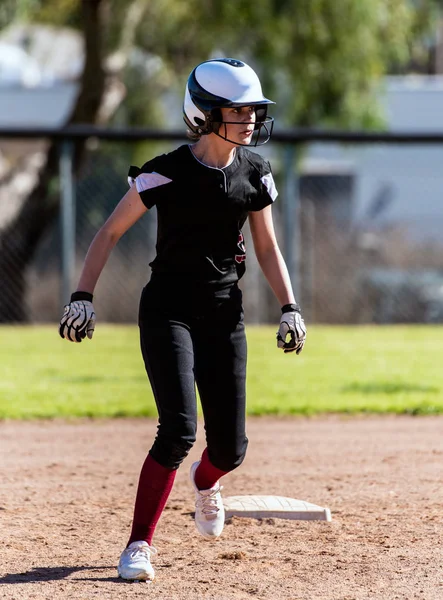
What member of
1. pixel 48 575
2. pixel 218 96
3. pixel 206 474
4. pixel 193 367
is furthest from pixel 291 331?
pixel 48 575

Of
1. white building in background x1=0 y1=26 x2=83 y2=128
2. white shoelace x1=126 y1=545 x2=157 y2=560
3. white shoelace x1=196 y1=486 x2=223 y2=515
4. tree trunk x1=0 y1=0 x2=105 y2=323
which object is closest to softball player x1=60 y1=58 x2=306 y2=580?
white shoelace x1=126 y1=545 x2=157 y2=560

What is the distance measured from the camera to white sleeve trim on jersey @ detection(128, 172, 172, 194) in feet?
13.6

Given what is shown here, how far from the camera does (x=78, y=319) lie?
13.4ft

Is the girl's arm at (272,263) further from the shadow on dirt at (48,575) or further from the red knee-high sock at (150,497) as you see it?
the shadow on dirt at (48,575)

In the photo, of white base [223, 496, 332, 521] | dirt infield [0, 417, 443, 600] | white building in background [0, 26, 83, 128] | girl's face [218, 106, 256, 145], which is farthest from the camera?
white building in background [0, 26, 83, 128]

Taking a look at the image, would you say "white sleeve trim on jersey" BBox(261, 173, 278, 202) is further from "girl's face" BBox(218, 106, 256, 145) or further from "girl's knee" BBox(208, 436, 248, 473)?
"girl's knee" BBox(208, 436, 248, 473)

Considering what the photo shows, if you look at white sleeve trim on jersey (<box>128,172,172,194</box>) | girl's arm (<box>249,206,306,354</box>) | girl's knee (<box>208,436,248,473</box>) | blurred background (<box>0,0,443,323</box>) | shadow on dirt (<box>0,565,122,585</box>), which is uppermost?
blurred background (<box>0,0,443,323</box>)

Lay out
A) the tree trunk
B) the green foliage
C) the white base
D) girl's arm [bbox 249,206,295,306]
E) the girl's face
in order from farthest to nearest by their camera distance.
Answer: the green foliage → the tree trunk → the white base → girl's arm [bbox 249,206,295,306] → the girl's face

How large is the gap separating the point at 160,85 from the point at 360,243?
15.5ft

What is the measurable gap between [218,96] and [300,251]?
32.8ft

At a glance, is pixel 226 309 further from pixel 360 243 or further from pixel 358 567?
pixel 360 243

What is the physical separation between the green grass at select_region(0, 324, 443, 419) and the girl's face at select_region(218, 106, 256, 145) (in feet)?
14.0

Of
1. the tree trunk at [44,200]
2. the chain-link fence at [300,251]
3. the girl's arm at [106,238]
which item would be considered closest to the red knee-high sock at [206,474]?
the girl's arm at [106,238]

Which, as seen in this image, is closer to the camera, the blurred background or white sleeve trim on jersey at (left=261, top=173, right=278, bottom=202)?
white sleeve trim on jersey at (left=261, top=173, right=278, bottom=202)
